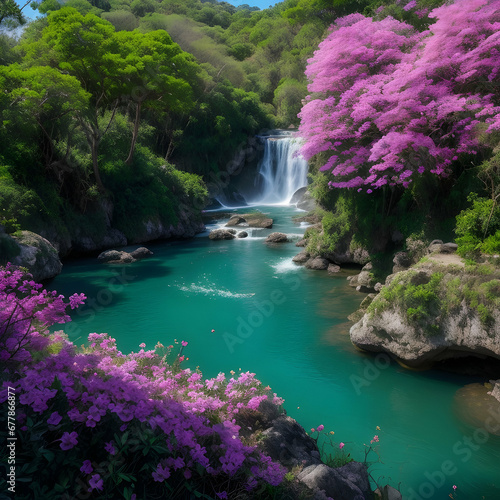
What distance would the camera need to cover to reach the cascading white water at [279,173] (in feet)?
122

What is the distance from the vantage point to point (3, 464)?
3000 millimetres

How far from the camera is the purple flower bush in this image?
10.7 feet

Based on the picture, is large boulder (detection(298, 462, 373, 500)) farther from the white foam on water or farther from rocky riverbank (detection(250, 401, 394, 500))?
the white foam on water

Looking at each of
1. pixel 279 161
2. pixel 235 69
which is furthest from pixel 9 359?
pixel 235 69

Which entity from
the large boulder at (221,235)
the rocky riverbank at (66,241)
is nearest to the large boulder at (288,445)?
the rocky riverbank at (66,241)

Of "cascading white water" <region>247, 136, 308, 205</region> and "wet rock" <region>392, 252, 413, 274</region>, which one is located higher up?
"cascading white water" <region>247, 136, 308, 205</region>

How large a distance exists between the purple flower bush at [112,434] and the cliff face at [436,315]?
5.80 meters

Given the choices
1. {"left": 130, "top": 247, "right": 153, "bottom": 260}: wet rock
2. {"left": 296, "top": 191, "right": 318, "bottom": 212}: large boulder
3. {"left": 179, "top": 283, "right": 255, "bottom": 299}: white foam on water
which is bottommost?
{"left": 179, "top": 283, "right": 255, "bottom": 299}: white foam on water

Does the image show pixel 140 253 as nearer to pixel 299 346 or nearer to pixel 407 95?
pixel 299 346

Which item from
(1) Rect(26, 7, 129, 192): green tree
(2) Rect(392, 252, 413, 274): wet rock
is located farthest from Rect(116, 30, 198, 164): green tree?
(2) Rect(392, 252, 413, 274): wet rock

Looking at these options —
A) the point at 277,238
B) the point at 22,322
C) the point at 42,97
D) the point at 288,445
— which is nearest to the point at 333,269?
the point at 277,238

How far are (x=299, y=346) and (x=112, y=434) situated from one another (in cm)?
784

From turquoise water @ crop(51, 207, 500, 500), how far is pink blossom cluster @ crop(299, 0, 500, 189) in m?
4.75
